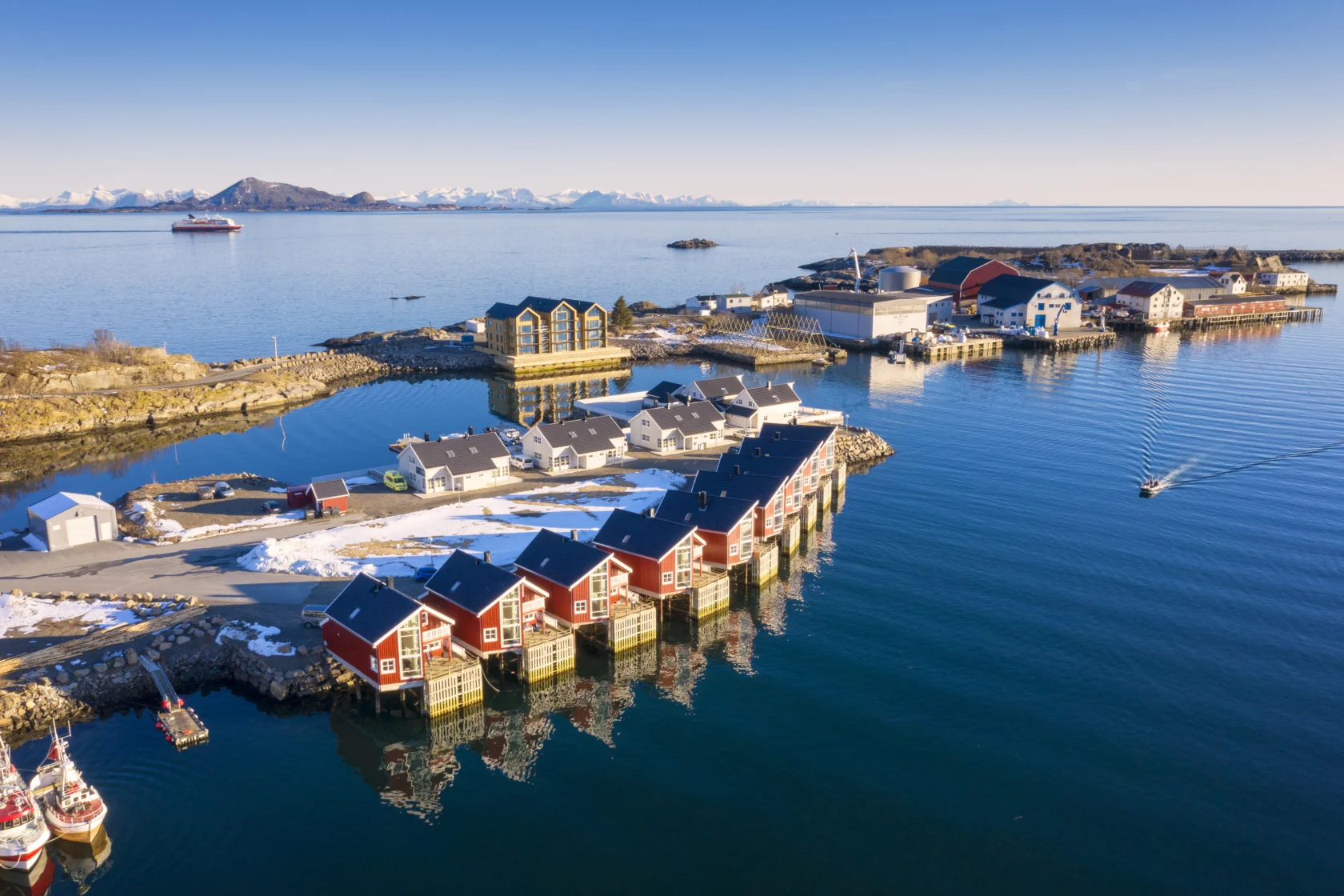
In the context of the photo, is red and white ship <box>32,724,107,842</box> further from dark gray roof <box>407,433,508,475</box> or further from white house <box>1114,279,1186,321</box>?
white house <box>1114,279,1186,321</box>

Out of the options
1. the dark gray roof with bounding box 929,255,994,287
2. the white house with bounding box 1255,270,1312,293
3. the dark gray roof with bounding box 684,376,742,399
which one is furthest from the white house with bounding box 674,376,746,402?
the white house with bounding box 1255,270,1312,293

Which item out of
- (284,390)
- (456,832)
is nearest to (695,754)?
(456,832)

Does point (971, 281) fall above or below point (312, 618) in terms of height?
above

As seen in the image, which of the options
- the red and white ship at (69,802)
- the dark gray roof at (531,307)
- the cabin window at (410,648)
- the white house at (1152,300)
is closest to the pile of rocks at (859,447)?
the cabin window at (410,648)

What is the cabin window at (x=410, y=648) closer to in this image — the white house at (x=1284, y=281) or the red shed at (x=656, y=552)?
the red shed at (x=656, y=552)

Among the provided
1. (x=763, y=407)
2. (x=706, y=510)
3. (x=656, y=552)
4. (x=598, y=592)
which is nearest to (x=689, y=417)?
(x=763, y=407)

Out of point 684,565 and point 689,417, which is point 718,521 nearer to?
point 684,565
